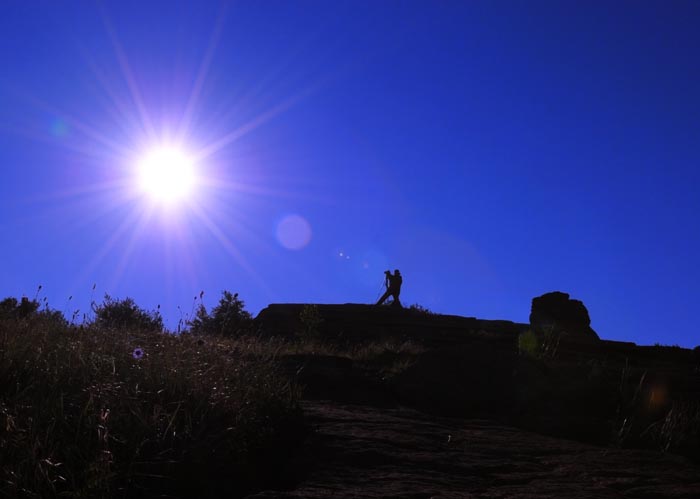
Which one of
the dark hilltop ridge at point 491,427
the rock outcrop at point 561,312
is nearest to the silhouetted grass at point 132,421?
the dark hilltop ridge at point 491,427

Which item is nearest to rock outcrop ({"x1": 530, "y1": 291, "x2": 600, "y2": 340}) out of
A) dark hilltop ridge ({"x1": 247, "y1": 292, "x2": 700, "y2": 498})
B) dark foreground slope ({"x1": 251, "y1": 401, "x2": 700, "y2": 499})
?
dark hilltop ridge ({"x1": 247, "y1": 292, "x2": 700, "y2": 498})

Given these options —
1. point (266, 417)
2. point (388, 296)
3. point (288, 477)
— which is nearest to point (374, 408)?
point (266, 417)

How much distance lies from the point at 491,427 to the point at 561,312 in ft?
61.7

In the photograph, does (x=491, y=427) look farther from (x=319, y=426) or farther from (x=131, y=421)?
(x=131, y=421)

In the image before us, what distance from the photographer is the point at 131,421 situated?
137 inches

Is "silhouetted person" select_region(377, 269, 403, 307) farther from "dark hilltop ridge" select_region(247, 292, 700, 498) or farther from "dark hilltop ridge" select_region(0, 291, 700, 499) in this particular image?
"dark hilltop ridge" select_region(0, 291, 700, 499)

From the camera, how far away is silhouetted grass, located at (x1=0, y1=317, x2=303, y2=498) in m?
2.95

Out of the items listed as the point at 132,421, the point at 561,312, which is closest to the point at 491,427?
the point at 132,421

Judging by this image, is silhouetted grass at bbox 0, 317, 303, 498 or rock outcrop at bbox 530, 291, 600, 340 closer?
silhouetted grass at bbox 0, 317, 303, 498

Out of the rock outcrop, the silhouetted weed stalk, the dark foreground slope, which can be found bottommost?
the dark foreground slope

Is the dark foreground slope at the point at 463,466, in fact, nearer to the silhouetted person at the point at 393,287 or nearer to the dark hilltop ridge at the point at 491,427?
the dark hilltop ridge at the point at 491,427

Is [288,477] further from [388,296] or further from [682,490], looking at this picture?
[388,296]

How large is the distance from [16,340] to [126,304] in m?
12.8

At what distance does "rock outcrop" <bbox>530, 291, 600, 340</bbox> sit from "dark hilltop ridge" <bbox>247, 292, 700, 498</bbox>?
10650mm
